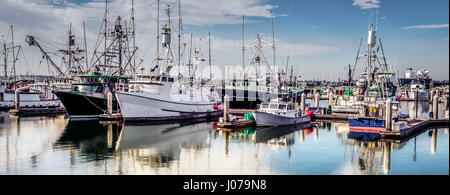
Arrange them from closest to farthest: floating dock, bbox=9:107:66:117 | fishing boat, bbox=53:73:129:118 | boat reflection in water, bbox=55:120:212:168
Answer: boat reflection in water, bbox=55:120:212:168
fishing boat, bbox=53:73:129:118
floating dock, bbox=9:107:66:117

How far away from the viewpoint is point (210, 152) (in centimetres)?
1939

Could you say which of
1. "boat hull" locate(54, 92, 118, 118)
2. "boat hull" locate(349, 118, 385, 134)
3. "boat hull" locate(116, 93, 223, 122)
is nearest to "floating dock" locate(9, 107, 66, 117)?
"boat hull" locate(54, 92, 118, 118)

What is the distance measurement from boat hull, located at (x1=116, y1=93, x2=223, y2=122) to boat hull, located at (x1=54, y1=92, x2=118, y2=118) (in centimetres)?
508

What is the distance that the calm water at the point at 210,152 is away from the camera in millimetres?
15695

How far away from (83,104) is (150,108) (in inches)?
341

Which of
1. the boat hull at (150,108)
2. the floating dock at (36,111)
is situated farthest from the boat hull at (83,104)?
the floating dock at (36,111)

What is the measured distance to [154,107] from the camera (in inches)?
1315

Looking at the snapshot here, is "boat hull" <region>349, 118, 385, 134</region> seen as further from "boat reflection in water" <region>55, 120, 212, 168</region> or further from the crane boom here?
the crane boom

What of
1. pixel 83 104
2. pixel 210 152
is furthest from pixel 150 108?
→ pixel 210 152

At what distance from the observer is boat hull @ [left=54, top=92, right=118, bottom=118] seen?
36094mm

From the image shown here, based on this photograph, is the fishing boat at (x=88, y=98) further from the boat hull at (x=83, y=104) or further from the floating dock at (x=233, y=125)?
the floating dock at (x=233, y=125)
